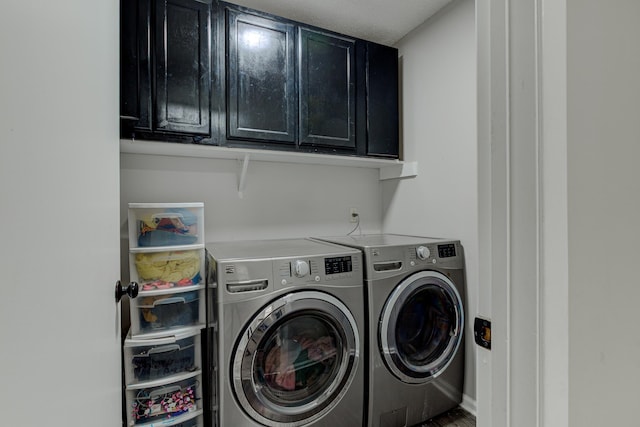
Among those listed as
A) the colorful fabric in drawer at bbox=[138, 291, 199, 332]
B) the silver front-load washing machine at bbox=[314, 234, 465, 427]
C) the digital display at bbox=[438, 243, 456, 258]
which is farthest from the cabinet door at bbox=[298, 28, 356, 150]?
the colorful fabric in drawer at bbox=[138, 291, 199, 332]

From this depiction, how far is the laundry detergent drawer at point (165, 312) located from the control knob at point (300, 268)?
1.84 feet

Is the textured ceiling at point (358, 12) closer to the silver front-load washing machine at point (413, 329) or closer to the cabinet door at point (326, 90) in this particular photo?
the cabinet door at point (326, 90)

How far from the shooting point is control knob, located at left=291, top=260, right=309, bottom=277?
1406 millimetres

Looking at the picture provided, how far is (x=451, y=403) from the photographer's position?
1805 millimetres

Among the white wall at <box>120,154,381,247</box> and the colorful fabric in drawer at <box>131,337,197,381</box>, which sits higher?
the white wall at <box>120,154,381,247</box>

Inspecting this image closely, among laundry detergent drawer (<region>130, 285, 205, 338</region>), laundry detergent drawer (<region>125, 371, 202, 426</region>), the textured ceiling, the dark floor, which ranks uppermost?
the textured ceiling

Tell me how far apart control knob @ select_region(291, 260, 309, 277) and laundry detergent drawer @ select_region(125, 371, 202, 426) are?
2.55ft
